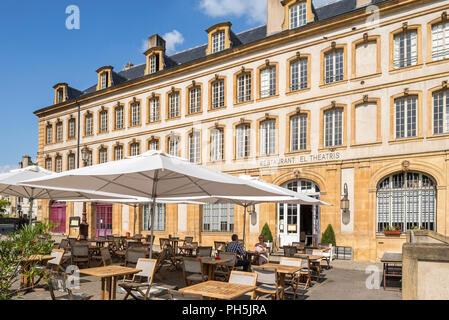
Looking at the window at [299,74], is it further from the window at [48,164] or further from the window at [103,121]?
the window at [48,164]

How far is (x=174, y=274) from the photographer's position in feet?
36.3

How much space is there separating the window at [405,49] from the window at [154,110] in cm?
1441

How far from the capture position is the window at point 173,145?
2352 cm

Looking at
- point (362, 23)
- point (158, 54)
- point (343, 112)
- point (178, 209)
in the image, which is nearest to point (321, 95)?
point (343, 112)

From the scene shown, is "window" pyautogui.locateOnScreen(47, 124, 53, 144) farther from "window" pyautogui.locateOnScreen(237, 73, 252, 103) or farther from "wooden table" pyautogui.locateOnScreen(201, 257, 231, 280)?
"wooden table" pyautogui.locateOnScreen(201, 257, 231, 280)

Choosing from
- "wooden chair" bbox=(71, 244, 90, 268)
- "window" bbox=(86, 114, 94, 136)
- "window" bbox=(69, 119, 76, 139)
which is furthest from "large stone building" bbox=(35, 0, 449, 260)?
"wooden chair" bbox=(71, 244, 90, 268)

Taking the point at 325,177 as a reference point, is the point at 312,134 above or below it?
above

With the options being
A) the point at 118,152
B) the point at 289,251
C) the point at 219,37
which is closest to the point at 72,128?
the point at 118,152

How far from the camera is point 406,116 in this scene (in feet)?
52.4

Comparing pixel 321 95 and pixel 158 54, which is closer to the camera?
pixel 321 95

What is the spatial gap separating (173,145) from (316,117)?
930 cm
